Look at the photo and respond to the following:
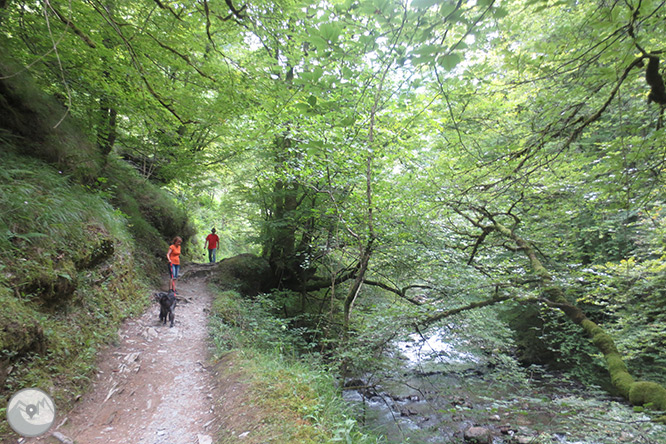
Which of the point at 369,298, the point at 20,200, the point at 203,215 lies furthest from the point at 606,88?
the point at 203,215

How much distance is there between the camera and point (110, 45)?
213 inches

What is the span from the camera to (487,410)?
348 cm

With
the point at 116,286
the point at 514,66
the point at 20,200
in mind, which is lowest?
the point at 116,286

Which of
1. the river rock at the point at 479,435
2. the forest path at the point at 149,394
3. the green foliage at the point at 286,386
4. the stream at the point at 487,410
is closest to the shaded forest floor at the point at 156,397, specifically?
the forest path at the point at 149,394

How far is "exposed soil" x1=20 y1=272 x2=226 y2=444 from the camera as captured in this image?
340 centimetres

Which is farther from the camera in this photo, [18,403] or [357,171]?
[357,171]

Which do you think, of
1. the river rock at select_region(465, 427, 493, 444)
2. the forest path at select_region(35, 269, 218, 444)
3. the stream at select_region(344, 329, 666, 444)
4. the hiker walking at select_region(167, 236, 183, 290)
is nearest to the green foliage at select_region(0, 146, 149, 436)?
the forest path at select_region(35, 269, 218, 444)

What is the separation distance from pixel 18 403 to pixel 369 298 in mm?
7057

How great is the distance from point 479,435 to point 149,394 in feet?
19.7

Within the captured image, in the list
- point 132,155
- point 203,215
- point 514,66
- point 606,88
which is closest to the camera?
point 514,66

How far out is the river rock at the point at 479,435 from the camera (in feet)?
17.6

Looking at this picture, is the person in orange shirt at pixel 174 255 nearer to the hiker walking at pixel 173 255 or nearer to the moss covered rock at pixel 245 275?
the hiker walking at pixel 173 255

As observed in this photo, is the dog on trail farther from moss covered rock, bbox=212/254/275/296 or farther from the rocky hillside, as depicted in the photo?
moss covered rock, bbox=212/254/275/296

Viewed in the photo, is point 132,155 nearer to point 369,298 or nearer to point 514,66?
point 369,298
